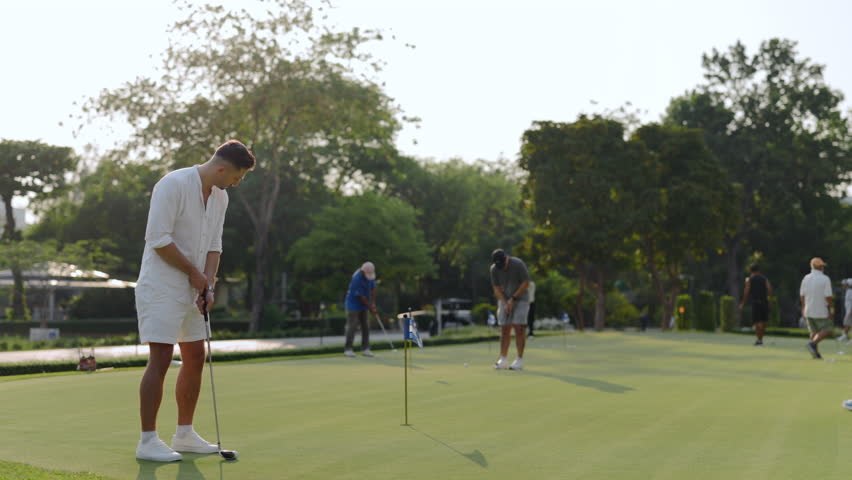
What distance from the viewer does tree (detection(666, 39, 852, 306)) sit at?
55750 mm

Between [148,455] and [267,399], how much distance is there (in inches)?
151

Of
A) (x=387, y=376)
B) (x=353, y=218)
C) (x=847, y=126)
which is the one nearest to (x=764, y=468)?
(x=387, y=376)

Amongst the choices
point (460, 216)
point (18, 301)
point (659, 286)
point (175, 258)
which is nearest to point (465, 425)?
point (175, 258)

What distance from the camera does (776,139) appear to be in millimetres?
56688

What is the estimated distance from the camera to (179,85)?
36906 millimetres

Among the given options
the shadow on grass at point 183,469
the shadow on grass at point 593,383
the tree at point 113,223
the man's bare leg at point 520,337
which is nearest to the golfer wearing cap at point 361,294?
the man's bare leg at point 520,337

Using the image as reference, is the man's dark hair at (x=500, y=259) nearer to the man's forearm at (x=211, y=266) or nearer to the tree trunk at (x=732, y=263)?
the man's forearm at (x=211, y=266)

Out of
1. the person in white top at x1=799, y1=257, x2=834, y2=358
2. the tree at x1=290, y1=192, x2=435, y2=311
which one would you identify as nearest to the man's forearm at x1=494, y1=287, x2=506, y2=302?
the person in white top at x1=799, y1=257, x2=834, y2=358

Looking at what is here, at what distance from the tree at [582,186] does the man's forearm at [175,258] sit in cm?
3378

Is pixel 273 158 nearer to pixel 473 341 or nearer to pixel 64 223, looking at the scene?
pixel 473 341

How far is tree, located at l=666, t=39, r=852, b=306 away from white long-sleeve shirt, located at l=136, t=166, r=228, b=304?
5327 centimetres

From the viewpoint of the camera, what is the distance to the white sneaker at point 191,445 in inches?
236

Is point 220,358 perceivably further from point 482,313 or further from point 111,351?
point 482,313

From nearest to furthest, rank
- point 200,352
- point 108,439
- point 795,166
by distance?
point 200,352 → point 108,439 → point 795,166
